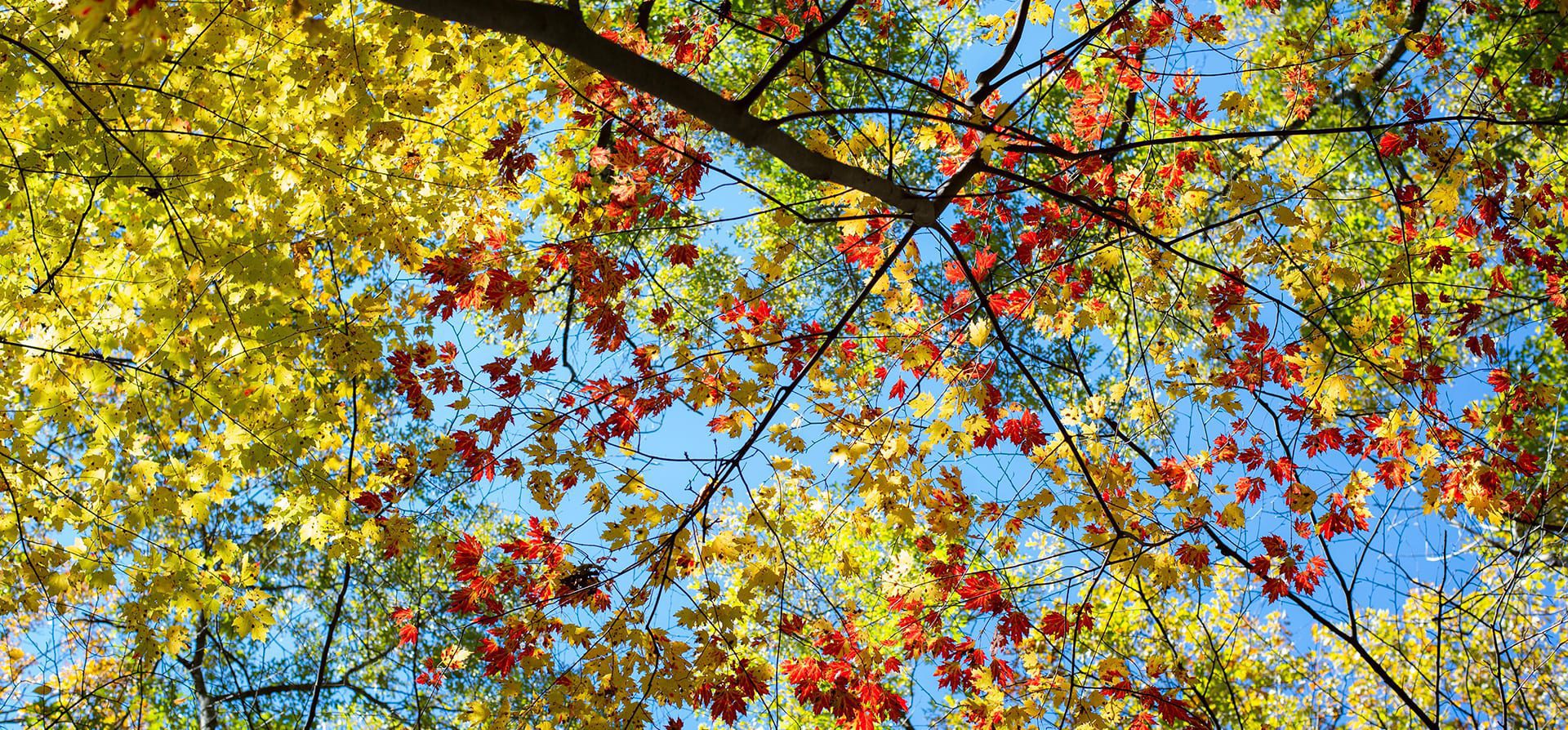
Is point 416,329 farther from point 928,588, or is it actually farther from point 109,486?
point 928,588

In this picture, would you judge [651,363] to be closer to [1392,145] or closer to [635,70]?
[635,70]

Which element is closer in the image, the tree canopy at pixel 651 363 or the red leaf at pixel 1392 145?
the tree canopy at pixel 651 363

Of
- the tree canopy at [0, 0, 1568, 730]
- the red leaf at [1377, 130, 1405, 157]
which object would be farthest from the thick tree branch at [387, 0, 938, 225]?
the red leaf at [1377, 130, 1405, 157]

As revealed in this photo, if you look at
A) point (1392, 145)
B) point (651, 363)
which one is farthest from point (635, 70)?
point (1392, 145)

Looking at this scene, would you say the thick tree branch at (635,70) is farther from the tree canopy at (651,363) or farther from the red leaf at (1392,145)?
the red leaf at (1392,145)

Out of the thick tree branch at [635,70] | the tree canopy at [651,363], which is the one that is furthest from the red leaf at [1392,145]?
the thick tree branch at [635,70]

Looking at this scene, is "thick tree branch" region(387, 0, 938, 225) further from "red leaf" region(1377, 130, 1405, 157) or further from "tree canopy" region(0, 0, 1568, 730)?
"red leaf" region(1377, 130, 1405, 157)

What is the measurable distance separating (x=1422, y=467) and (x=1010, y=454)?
1.59 metres

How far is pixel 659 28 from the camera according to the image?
767cm

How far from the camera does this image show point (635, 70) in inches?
83.0

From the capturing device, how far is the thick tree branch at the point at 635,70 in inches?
74.2

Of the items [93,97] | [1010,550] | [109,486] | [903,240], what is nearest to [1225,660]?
[1010,550]

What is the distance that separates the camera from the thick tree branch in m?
1.88

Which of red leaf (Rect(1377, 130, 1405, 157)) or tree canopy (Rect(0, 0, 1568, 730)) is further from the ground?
red leaf (Rect(1377, 130, 1405, 157))
